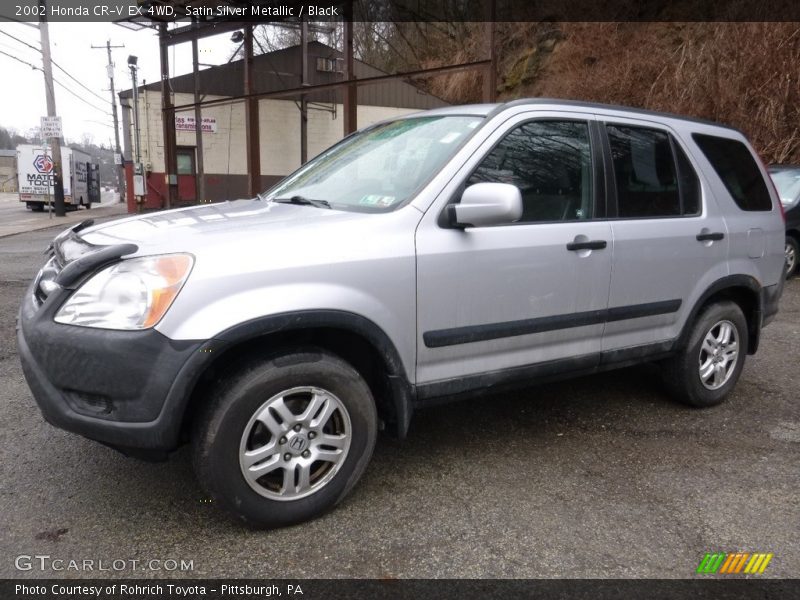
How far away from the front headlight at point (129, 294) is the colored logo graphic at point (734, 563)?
7.36ft

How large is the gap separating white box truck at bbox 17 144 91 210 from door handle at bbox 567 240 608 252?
3058 cm

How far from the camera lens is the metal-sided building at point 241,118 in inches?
952

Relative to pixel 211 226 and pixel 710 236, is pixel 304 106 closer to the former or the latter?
pixel 710 236

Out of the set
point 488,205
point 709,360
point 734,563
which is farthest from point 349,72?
point 734,563

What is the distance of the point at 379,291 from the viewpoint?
8.48 feet

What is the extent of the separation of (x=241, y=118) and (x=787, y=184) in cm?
2106

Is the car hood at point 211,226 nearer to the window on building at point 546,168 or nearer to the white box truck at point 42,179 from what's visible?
the window on building at point 546,168

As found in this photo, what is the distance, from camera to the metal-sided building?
24.2 m

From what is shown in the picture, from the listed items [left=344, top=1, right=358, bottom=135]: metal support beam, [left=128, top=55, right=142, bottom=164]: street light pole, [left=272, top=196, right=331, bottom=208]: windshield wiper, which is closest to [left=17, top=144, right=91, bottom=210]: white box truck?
[left=128, top=55, right=142, bottom=164]: street light pole

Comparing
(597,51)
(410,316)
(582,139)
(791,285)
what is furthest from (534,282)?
(597,51)

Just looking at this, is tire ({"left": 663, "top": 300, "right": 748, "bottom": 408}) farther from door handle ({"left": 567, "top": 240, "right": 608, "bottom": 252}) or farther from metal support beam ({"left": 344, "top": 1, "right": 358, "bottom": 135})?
metal support beam ({"left": 344, "top": 1, "right": 358, "bottom": 135})

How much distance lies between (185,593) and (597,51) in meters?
18.3

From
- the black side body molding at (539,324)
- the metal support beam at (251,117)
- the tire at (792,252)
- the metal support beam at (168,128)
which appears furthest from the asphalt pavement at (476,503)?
the metal support beam at (168,128)

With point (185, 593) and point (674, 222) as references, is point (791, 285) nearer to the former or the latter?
point (674, 222)
